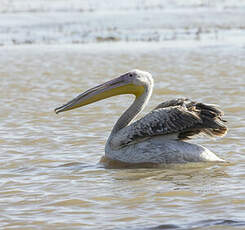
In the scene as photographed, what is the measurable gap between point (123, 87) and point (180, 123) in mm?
892

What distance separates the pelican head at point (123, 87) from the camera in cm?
710

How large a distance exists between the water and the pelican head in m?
0.61

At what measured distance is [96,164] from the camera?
6895 mm

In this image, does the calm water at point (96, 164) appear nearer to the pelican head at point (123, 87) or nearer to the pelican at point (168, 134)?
the pelican at point (168, 134)

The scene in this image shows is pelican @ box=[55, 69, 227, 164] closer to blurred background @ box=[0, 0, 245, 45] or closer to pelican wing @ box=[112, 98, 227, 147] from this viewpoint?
pelican wing @ box=[112, 98, 227, 147]

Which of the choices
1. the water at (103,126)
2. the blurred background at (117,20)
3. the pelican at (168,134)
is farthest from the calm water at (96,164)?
the blurred background at (117,20)

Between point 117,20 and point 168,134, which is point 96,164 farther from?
point 117,20

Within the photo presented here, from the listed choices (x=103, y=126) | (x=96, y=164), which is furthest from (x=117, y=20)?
(x=96, y=164)

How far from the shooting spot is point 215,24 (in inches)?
894

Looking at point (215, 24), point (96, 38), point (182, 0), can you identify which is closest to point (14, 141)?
point (96, 38)

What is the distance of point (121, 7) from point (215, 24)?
6.07 m

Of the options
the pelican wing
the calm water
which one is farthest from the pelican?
the calm water

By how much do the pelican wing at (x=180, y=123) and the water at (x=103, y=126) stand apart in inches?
13.1

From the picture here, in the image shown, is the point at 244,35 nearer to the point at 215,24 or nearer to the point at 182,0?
the point at 215,24
